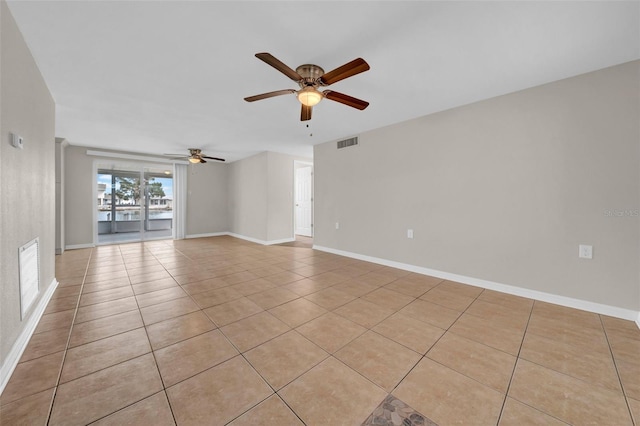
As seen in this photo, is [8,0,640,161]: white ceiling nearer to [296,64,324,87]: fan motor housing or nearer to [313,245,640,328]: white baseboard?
[296,64,324,87]: fan motor housing

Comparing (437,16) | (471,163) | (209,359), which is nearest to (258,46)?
(437,16)

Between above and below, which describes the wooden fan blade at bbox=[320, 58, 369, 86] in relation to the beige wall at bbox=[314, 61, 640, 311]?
above

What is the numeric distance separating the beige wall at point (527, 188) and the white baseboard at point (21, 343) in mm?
4138

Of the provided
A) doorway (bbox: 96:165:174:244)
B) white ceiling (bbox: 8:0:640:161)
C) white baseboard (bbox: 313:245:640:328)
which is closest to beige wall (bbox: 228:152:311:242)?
doorway (bbox: 96:165:174:244)

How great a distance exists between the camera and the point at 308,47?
2012 millimetres

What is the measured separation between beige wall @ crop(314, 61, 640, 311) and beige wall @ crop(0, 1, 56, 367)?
163 inches

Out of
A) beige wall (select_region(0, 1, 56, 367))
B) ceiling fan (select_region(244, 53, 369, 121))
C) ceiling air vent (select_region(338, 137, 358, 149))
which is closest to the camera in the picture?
beige wall (select_region(0, 1, 56, 367))

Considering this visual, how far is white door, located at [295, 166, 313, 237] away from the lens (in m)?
7.45

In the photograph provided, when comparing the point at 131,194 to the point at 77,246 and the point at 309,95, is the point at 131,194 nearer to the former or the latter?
the point at 77,246

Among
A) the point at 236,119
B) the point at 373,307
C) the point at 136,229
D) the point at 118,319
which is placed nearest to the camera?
the point at 118,319

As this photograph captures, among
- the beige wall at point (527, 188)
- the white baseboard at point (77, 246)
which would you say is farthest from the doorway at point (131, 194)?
the beige wall at point (527, 188)

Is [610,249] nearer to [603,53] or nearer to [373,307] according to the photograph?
[603,53]

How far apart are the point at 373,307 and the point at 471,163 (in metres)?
2.34

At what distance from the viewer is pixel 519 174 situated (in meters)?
2.80
